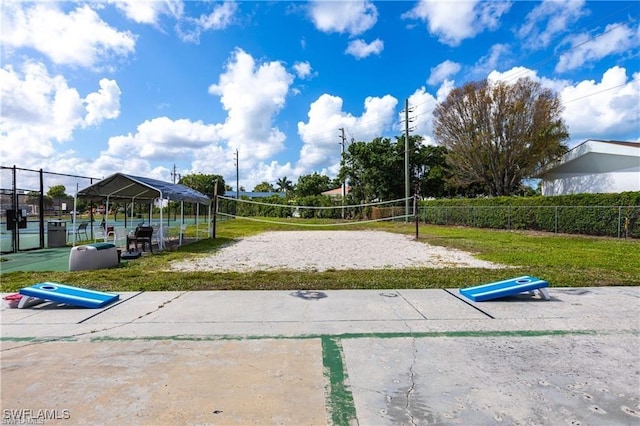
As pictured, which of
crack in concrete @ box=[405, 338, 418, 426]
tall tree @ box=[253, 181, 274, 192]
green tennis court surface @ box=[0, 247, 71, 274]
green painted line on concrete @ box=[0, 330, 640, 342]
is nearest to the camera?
crack in concrete @ box=[405, 338, 418, 426]

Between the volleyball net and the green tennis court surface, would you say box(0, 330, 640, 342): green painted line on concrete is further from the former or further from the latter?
the volleyball net

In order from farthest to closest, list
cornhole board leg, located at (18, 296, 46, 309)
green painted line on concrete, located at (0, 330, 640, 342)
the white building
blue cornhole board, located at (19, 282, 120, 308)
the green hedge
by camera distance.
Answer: the white building
the green hedge
cornhole board leg, located at (18, 296, 46, 309)
blue cornhole board, located at (19, 282, 120, 308)
green painted line on concrete, located at (0, 330, 640, 342)

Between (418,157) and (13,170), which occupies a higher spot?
(418,157)

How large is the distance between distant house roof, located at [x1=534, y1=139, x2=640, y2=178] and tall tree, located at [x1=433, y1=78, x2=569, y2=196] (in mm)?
1114

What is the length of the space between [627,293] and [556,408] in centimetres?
459

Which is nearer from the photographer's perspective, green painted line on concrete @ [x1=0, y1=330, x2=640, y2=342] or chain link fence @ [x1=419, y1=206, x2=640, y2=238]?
green painted line on concrete @ [x1=0, y1=330, x2=640, y2=342]

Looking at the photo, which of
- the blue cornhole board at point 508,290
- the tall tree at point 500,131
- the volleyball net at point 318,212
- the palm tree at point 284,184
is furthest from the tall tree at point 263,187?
the blue cornhole board at point 508,290

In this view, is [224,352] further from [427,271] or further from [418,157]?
[418,157]

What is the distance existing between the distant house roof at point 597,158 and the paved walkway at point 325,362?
2164 centimetres

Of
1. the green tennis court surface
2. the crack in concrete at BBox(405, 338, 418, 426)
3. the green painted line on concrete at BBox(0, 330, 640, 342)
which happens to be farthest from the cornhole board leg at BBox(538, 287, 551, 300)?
the green tennis court surface

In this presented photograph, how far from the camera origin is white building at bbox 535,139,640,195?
71.3ft

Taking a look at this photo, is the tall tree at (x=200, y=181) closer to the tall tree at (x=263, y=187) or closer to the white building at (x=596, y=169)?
the tall tree at (x=263, y=187)

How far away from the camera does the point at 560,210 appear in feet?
60.3

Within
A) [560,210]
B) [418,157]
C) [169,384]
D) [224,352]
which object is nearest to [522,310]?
[224,352]
